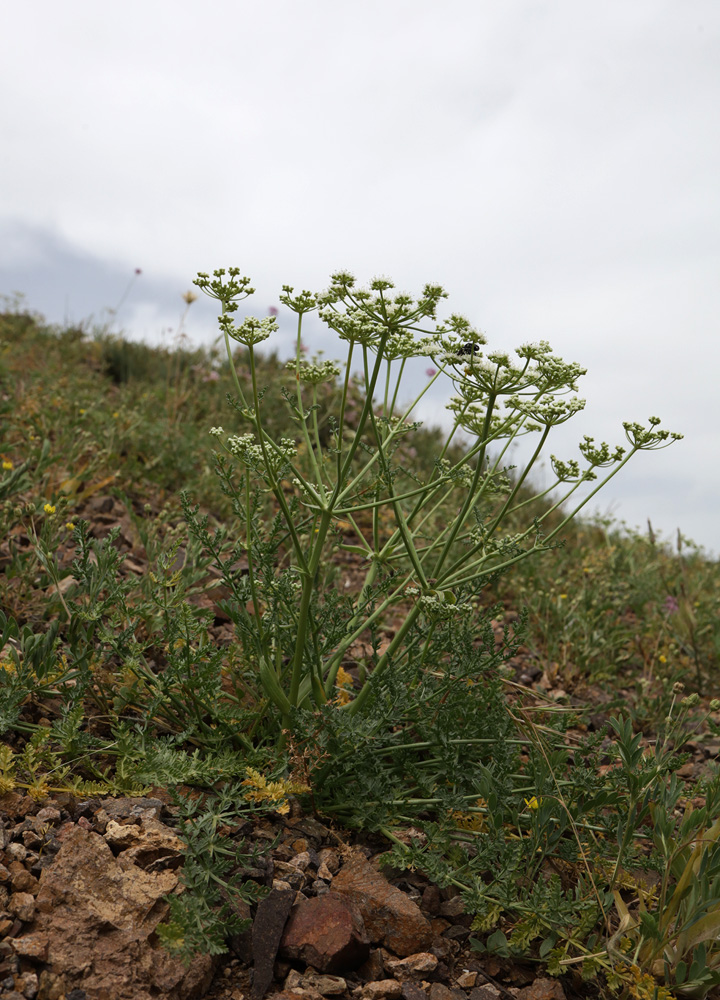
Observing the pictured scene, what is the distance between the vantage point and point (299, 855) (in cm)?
262

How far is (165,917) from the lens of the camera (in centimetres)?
230

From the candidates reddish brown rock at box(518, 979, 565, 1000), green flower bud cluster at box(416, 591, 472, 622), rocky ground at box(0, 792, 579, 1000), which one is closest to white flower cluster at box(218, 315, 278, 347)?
green flower bud cluster at box(416, 591, 472, 622)

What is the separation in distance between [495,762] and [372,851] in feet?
1.83

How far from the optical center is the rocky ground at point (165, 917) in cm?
214

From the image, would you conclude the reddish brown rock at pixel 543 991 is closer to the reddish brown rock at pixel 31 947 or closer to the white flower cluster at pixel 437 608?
the white flower cluster at pixel 437 608

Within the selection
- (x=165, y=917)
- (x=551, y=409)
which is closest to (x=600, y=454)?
(x=551, y=409)

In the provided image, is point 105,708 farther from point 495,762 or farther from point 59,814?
point 495,762

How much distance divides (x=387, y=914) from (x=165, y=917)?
0.69 meters

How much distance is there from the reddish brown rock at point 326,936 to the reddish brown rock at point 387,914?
0.09 metres

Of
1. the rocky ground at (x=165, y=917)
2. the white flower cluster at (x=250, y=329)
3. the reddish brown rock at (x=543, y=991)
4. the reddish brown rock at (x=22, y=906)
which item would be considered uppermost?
the white flower cluster at (x=250, y=329)

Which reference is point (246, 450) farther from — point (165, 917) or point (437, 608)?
point (165, 917)

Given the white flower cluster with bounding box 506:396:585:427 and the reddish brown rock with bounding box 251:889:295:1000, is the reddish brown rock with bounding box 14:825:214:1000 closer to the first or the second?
the reddish brown rock with bounding box 251:889:295:1000

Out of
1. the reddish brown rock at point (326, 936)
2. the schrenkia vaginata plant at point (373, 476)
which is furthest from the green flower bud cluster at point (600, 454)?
the reddish brown rock at point (326, 936)

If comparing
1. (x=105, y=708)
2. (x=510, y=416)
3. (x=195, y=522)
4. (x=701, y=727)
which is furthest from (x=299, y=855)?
(x=701, y=727)
